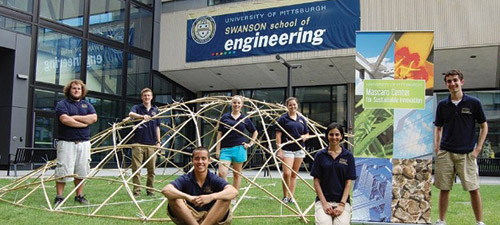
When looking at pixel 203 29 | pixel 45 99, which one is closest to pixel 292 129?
pixel 45 99

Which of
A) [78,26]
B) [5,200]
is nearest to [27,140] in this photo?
[78,26]

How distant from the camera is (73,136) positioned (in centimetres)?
577

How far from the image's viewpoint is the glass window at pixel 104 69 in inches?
654

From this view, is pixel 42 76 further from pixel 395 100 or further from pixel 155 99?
pixel 395 100

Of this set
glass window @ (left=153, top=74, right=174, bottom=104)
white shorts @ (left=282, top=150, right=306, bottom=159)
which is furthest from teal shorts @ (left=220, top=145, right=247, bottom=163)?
glass window @ (left=153, top=74, right=174, bottom=104)

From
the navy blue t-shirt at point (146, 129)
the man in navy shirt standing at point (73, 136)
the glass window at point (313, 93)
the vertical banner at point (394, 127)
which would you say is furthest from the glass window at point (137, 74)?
the vertical banner at point (394, 127)

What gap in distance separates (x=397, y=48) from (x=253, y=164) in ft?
40.3

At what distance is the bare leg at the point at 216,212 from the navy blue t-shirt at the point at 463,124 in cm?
228

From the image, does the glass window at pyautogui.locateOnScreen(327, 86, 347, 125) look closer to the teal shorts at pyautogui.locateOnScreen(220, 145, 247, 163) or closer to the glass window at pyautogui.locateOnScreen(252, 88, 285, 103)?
the glass window at pyautogui.locateOnScreen(252, 88, 285, 103)

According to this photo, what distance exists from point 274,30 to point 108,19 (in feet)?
20.8

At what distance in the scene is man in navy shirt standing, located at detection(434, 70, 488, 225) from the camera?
14.1 feet

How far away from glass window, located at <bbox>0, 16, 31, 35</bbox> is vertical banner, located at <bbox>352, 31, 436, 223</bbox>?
483 inches

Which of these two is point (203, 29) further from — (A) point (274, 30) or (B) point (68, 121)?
(B) point (68, 121)

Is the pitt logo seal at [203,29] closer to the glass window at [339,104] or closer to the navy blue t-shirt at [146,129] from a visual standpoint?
the glass window at [339,104]
